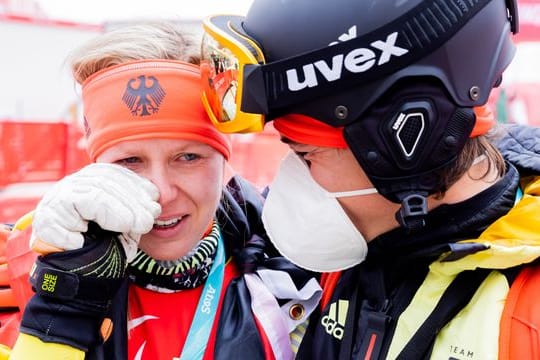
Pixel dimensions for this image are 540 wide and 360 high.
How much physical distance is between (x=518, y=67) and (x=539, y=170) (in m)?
6.43

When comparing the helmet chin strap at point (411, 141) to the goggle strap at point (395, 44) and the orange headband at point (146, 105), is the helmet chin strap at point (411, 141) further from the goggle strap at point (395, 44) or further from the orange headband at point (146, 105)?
the orange headband at point (146, 105)

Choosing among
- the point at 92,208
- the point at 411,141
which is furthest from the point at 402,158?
the point at 92,208

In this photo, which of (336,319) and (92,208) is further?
(336,319)

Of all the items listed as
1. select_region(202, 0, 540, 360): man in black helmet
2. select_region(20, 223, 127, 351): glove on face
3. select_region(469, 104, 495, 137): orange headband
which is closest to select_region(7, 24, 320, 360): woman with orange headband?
select_region(20, 223, 127, 351): glove on face

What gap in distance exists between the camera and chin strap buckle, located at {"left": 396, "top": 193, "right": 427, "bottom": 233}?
166 centimetres

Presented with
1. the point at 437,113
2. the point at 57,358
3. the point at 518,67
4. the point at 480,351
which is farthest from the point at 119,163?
the point at 518,67

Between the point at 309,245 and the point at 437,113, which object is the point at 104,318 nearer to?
the point at 309,245

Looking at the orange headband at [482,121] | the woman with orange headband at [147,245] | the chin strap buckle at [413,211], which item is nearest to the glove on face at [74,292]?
the woman with orange headband at [147,245]

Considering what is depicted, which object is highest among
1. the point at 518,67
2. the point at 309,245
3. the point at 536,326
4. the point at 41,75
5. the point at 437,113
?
the point at 437,113

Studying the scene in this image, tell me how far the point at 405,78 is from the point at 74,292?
3.57 feet

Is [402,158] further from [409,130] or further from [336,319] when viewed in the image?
[336,319]

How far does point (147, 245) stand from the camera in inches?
83.6

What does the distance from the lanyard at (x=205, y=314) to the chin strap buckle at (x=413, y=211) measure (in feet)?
2.51

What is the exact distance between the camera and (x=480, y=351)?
5.01ft
